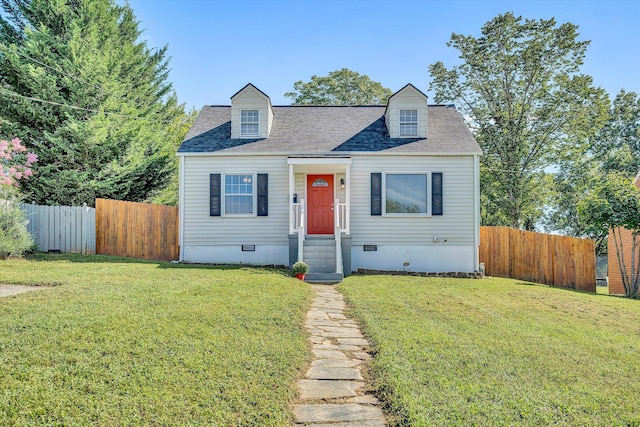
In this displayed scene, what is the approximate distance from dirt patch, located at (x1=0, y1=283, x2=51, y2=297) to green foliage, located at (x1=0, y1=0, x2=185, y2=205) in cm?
890

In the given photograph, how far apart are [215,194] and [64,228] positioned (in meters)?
5.06

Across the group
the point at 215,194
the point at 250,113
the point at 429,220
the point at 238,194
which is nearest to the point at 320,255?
the point at 238,194

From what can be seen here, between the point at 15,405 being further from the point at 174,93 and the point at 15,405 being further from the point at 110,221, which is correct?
the point at 174,93

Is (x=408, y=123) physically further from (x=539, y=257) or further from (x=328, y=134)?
(x=539, y=257)

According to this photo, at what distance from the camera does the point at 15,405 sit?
286 centimetres

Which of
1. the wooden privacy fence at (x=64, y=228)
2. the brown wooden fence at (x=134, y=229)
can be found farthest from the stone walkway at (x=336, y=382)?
the wooden privacy fence at (x=64, y=228)

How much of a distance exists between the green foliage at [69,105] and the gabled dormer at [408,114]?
33.3ft

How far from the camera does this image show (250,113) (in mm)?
12938

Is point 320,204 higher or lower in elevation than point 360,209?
higher

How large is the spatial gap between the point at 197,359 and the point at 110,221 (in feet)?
36.6

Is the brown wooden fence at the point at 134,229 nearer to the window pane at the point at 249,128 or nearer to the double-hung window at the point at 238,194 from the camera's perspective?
the double-hung window at the point at 238,194

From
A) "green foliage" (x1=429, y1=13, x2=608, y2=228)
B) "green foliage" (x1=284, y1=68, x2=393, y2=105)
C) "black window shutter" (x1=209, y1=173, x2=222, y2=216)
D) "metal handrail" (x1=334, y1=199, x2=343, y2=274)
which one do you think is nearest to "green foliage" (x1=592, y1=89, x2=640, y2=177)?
"green foliage" (x1=429, y1=13, x2=608, y2=228)

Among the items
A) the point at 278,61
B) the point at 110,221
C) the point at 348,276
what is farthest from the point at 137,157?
the point at 348,276

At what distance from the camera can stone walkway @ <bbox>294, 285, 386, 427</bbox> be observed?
3051 mm
